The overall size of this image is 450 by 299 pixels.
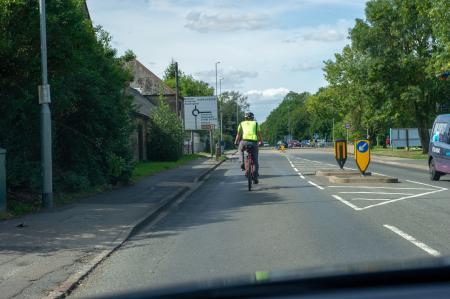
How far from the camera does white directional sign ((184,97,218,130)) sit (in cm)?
5412

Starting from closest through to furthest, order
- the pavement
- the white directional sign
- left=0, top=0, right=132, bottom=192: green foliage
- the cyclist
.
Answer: the pavement
left=0, top=0, right=132, bottom=192: green foliage
the cyclist
the white directional sign

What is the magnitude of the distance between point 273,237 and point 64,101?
699cm

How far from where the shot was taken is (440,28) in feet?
90.0

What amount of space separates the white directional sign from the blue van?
34975mm

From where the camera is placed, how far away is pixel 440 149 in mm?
18938

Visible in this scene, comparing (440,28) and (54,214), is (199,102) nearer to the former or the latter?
(440,28)

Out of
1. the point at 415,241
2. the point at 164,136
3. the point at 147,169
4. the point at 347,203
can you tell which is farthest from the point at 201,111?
the point at 415,241

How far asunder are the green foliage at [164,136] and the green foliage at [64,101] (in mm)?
23027

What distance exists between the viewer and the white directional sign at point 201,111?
54.1m

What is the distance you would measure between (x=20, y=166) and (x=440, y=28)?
20.9 m

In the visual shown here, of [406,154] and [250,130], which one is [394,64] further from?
[250,130]

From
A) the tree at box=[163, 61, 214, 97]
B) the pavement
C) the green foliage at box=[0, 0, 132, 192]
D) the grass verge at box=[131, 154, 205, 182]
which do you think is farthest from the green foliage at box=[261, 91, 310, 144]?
the pavement

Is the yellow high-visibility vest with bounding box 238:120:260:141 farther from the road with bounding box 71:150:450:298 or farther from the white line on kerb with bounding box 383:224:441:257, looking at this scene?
the white line on kerb with bounding box 383:224:441:257

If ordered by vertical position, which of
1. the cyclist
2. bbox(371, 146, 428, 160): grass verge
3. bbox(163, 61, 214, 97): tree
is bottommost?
bbox(371, 146, 428, 160): grass verge
